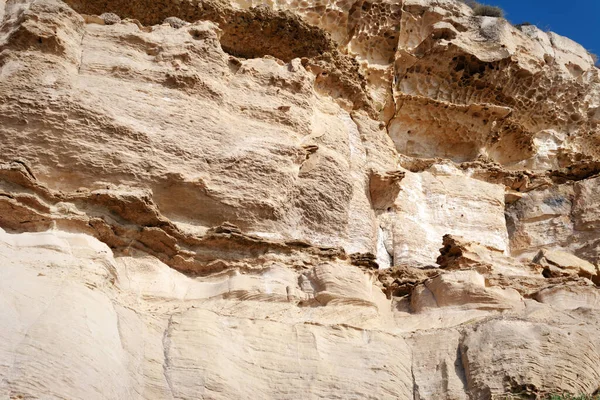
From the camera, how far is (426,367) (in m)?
8.03

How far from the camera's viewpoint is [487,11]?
1669 cm

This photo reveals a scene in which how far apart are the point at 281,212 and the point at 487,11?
8.74 metres

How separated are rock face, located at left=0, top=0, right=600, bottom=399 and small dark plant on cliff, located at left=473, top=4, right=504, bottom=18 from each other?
1877mm

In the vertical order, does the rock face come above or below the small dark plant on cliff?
below

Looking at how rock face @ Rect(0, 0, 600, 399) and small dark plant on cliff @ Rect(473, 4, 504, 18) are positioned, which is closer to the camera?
rock face @ Rect(0, 0, 600, 399)

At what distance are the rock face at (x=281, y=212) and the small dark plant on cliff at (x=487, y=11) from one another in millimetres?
1877

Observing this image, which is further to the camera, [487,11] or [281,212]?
[487,11]

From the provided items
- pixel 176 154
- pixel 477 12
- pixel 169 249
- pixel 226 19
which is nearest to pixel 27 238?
pixel 169 249

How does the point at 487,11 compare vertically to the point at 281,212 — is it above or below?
above

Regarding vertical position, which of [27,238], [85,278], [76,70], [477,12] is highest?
[477,12]

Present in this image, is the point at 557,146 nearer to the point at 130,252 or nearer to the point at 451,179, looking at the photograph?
the point at 451,179

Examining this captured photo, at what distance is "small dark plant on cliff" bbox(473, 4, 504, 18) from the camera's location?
16516 millimetres

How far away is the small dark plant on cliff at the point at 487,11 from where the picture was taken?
16516mm

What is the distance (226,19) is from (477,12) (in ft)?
19.6
